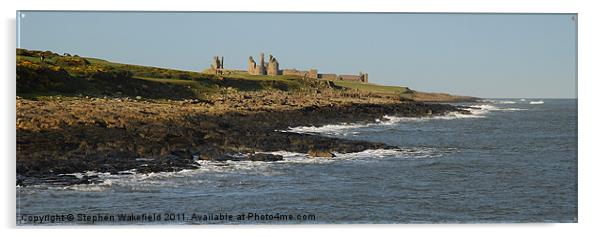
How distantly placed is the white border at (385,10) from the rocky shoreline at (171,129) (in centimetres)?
29

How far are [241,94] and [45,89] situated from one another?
6.02 feet

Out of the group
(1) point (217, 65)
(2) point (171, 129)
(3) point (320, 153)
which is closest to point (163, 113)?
(2) point (171, 129)

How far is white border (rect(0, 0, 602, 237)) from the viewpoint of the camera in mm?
5828

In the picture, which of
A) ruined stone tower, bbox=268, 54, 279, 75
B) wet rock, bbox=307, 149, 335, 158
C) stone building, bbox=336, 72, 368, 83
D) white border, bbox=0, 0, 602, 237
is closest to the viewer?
white border, bbox=0, 0, 602, 237

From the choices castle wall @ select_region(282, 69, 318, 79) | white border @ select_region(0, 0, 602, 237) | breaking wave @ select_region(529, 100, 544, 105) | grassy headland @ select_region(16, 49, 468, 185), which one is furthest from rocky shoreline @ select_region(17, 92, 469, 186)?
breaking wave @ select_region(529, 100, 544, 105)

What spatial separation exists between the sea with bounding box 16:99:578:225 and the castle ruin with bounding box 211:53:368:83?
736 millimetres

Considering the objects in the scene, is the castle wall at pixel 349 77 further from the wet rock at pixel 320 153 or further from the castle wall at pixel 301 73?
the wet rock at pixel 320 153

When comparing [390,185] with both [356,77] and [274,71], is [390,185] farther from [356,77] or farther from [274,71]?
[274,71]

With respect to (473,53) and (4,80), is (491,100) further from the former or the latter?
(4,80)

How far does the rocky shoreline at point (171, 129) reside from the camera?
5.86 m

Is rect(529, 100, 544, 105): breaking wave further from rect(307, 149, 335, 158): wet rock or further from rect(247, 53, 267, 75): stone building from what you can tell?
rect(247, 53, 267, 75): stone building

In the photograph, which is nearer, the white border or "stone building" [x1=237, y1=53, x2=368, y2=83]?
the white border

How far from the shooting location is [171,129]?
6.24 m
